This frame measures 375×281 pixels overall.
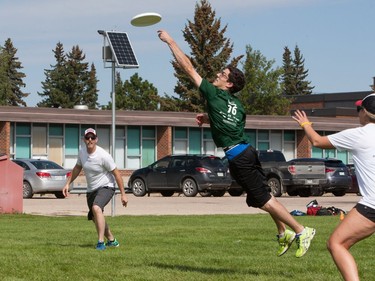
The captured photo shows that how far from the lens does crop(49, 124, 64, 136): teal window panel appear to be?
52281 millimetres

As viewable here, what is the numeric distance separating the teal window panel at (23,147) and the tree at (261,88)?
30432 mm

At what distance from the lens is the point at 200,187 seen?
39562 millimetres

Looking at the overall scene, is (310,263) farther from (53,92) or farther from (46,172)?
(53,92)

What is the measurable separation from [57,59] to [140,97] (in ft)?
45.5

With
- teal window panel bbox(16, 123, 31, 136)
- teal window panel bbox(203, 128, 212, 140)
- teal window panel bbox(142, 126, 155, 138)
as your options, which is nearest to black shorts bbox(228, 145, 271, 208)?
teal window panel bbox(16, 123, 31, 136)

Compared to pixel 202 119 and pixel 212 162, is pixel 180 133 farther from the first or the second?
pixel 202 119

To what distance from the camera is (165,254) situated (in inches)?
522

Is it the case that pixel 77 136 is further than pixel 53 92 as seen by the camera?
No

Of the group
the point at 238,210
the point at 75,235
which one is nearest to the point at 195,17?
the point at 238,210

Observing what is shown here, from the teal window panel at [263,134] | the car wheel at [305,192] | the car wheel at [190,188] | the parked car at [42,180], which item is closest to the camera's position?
the parked car at [42,180]

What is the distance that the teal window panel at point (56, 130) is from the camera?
5228 centimetres

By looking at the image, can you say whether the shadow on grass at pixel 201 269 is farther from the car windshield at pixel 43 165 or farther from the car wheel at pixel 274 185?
the car wheel at pixel 274 185

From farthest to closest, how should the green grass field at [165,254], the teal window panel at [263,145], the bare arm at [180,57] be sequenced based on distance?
the teal window panel at [263,145] → the green grass field at [165,254] → the bare arm at [180,57]

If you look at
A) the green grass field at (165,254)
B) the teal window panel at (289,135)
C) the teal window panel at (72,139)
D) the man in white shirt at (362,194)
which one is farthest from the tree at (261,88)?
the man in white shirt at (362,194)
